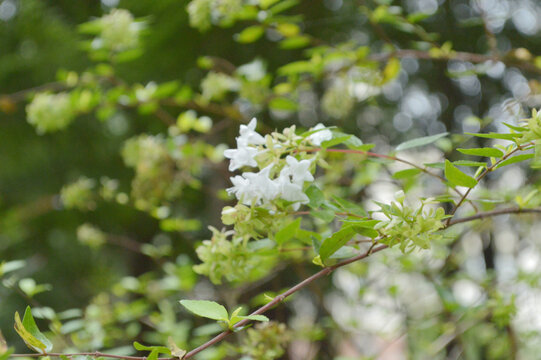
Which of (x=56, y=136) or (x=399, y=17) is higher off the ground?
(x=399, y=17)

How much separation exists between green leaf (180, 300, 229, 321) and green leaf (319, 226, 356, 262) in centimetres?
15

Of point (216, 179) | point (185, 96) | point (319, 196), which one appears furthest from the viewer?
point (216, 179)

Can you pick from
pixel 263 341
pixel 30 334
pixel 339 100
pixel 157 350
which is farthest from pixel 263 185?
pixel 339 100

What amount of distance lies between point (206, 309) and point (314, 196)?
21 cm

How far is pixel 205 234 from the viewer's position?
263 cm

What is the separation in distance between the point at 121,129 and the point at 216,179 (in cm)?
91

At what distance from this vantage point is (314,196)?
662mm

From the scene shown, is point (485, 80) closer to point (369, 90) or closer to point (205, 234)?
point (369, 90)

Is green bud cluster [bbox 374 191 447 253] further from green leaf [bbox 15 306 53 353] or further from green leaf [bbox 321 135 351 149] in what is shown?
green leaf [bbox 15 306 53 353]

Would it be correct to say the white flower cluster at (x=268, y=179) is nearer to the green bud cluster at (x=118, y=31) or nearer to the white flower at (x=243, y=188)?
the white flower at (x=243, y=188)

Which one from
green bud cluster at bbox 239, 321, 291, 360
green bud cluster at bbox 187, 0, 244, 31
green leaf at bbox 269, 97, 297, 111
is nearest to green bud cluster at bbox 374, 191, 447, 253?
green bud cluster at bbox 239, 321, 291, 360

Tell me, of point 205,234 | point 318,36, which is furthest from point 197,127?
point 205,234

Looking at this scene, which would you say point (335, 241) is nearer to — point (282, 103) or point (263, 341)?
point (263, 341)

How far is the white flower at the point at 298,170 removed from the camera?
2.04ft
